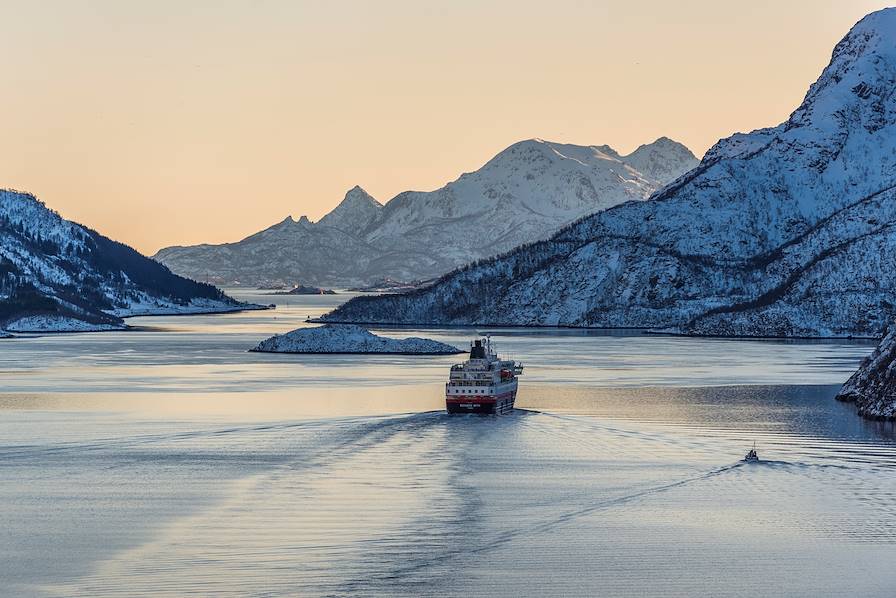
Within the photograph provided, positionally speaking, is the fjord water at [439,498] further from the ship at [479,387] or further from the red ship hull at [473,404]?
the ship at [479,387]

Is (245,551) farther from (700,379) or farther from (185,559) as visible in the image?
(700,379)

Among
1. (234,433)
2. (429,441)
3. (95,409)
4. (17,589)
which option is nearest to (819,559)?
(17,589)

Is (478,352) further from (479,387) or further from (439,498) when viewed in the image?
(439,498)

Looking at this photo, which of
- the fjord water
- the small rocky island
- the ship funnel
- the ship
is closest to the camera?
the fjord water

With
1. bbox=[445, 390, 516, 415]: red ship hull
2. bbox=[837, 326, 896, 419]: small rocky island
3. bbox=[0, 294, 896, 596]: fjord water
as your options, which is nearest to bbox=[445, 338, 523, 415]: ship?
bbox=[445, 390, 516, 415]: red ship hull

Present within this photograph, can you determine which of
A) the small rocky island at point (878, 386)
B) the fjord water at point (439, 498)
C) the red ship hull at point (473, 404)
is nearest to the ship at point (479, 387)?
the red ship hull at point (473, 404)

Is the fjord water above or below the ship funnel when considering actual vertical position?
below

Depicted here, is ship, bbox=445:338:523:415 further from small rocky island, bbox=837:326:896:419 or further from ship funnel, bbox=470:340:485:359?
small rocky island, bbox=837:326:896:419

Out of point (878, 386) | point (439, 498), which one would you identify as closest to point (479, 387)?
point (878, 386)
